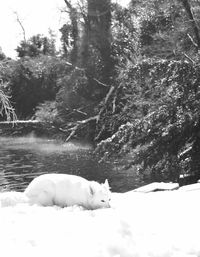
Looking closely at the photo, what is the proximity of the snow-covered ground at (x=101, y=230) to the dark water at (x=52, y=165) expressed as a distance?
10.5 metres

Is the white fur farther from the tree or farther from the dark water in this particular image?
the tree

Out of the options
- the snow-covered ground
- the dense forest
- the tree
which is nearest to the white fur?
the snow-covered ground

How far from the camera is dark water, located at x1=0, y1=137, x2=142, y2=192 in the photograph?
18.4 meters

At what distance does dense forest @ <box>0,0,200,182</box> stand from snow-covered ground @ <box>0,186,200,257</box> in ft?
16.7

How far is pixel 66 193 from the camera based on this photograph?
21.1 ft

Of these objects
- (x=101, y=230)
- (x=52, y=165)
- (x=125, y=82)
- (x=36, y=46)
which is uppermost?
(x=36, y=46)

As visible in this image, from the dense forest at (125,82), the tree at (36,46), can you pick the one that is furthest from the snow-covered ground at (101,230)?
the tree at (36,46)

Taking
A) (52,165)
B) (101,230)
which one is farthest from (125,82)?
(101,230)

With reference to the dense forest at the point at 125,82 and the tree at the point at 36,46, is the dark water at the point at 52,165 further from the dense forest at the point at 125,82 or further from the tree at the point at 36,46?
the tree at the point at 36,46

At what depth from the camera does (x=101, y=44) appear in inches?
1421

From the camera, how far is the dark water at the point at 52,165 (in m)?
18.4

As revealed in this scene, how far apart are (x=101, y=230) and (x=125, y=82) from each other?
16.0 m

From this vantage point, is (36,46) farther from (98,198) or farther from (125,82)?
(98,198)

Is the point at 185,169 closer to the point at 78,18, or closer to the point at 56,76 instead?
the point at 78,18
